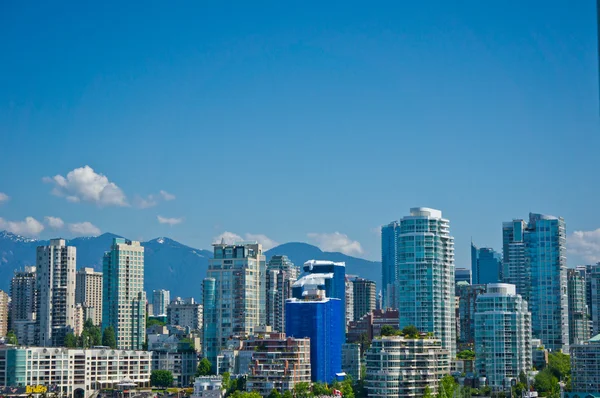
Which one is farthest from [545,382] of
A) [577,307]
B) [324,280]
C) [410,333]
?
[577,307]

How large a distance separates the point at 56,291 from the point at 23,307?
4.95m

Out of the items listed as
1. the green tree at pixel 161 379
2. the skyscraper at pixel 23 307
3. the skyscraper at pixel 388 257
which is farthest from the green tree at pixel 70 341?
the skyscraper at pixel 388 257

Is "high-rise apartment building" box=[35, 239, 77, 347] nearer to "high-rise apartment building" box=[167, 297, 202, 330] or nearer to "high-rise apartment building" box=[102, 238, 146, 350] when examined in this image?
"high-rise apartment building" box=[102, 238, 146, 350]

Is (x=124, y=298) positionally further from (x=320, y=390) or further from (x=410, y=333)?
(x=410, y=333)

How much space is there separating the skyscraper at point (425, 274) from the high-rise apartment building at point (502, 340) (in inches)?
114

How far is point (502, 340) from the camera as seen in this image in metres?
29.1

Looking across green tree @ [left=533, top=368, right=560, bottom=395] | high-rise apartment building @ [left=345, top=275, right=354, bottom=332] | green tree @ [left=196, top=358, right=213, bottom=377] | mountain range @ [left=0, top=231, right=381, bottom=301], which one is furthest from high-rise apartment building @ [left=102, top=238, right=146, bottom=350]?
mountain range @ [left=0, top=231, right=381, bottom=301]

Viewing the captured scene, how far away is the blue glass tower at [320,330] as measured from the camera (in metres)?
30.3

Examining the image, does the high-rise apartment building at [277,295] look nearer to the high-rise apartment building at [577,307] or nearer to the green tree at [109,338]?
the green tree at [109,338]

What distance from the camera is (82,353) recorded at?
32219 mm

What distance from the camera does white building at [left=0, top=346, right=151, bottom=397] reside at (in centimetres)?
3117

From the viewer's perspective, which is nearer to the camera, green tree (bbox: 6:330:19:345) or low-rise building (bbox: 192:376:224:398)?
low-rise building (bbox: 192:376:224:398)

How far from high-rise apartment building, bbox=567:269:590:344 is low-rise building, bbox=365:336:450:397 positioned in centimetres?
992

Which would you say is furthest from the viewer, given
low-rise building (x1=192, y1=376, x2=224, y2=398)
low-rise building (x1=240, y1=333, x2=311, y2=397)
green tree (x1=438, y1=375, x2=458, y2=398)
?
low-rise building (x1=192, y1=376, x2=224, y2=398)
